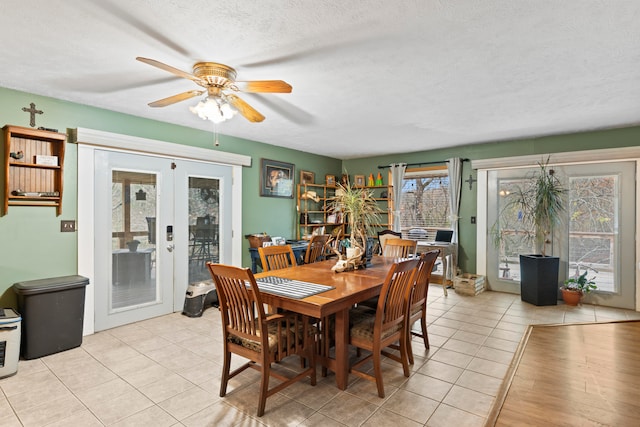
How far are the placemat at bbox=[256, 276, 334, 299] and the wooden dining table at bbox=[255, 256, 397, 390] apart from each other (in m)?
0.04

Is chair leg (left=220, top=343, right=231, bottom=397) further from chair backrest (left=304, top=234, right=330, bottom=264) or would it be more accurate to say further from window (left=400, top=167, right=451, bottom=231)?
window (left=400, top=167, right=451, bottom=231)

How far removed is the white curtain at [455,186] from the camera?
18.6 ft

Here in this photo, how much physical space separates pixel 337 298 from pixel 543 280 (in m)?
3.82

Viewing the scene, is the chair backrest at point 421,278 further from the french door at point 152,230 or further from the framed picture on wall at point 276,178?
the framed picture on wall at point 276,178

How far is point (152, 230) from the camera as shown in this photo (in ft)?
13.4

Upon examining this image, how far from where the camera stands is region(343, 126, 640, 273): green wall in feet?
14.8

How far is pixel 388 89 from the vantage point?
3070mm

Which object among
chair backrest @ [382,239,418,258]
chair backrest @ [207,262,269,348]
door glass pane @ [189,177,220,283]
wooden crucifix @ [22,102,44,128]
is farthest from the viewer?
door glass pane @ [189,177,220,283]

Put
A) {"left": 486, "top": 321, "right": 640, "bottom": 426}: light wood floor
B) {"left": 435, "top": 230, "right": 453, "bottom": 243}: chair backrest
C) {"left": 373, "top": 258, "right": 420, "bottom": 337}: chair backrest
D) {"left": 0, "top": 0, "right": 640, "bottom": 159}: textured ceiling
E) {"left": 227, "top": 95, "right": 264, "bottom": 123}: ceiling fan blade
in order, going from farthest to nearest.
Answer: {"left": 435, "top": 230, "right": 453, "bottom": 243}: chair backrest, {"left": 227, "top": 95, "right": 264, "bottom": 123}: ceiling fan blade, {"left": 373, "top": 258, "right": 420, "bottom": 337}: chair backrest, {"left": 486, "top": 321, "right": 640, "bottom": 426}: light wood floor, {"left": 0, "top": 0, "right": 640, "bottom": 159}: textured ceiling

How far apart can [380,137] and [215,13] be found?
3.48m

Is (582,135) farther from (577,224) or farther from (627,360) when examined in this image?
(627,360)

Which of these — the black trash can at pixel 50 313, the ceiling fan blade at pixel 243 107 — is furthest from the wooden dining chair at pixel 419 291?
the black trash can at pixel 50 313

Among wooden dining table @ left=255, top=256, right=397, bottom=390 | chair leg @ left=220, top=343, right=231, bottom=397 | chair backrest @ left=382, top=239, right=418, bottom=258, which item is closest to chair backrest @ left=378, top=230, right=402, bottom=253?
chair backrest @ left=382, top=239, right=418, bottom=258

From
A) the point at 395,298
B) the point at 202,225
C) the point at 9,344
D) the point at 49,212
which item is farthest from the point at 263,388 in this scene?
the point at 202,225
